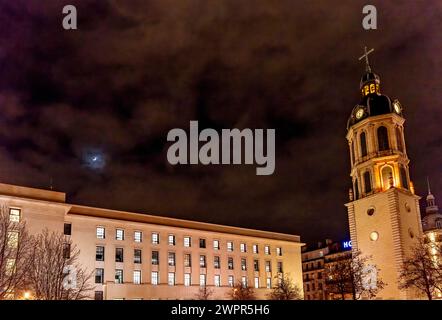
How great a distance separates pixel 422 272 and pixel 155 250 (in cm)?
4302

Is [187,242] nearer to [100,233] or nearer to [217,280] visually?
[217,280]

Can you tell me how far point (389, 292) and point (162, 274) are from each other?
36.4 metres

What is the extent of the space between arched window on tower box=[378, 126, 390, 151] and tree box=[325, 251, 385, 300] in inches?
627

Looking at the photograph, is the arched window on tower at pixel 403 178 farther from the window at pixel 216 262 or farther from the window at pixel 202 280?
the window at pixel 202 280

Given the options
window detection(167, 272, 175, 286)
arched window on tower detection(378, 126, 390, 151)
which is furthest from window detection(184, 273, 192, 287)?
arched window on tower detection(378, 126, 390, 151)

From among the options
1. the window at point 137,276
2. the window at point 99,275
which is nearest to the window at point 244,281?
the window at point 137,276

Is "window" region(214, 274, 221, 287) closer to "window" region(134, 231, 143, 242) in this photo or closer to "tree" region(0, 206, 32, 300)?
"window" region(134, 231, 143, 242)

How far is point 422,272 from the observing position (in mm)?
53875

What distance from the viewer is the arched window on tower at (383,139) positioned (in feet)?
228

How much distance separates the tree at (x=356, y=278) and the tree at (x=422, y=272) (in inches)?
153

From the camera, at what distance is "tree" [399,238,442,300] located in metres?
53.1

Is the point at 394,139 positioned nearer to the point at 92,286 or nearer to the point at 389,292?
the point at 389,292

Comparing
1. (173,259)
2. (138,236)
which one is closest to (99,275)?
(138,236)
